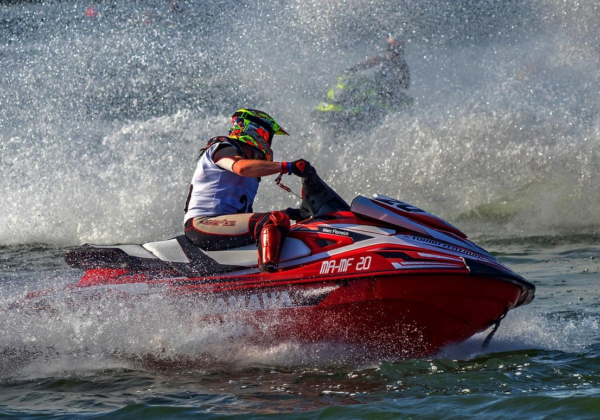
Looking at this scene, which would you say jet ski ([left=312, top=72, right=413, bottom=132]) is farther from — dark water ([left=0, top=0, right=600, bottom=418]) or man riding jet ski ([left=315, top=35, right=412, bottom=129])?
dark water ([left=0, top=0, right=600, bottom=418])

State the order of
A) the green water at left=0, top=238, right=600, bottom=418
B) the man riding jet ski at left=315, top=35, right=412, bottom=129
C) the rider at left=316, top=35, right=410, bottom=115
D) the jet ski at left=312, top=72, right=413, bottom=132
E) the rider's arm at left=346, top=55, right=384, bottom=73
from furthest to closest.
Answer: the rider's arm at left=346, top=55, right=384, bottom=73 < the rider at left=316, top=35, right=410, bottom=115 < the man riding jet ski at left=315, top=35, right=412, bottom=129 < the jet ski at left=312, top=72, right=413, bottom=132 < the green water at left=0, top=238, right=600, bottom=418

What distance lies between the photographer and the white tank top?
542 centimetres

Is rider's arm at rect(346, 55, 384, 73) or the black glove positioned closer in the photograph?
the black glove

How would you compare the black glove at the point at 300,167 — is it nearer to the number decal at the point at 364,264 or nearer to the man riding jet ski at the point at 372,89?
the number decal at the point at 364,264

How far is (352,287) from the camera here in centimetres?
491

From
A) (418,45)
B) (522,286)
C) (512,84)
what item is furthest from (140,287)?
(418,45)

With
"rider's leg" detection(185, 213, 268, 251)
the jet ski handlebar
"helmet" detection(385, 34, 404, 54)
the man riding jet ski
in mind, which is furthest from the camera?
"helmet" detection(385, 34, 404, 54)

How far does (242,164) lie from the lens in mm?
5191

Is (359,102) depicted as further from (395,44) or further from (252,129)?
(252,129)

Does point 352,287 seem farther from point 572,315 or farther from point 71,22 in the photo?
point 71,22

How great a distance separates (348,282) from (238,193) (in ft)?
3.48

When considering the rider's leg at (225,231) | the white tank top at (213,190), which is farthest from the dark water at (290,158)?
the white tank top at (213,190)

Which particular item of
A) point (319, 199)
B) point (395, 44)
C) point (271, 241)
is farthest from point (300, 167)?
point (395, 44)

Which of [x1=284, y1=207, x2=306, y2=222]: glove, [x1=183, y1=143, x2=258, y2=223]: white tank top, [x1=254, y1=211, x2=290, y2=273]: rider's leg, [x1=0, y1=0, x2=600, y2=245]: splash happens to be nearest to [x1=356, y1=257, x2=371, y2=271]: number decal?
[x1=254, y1=211, x2=290, y2=273]: rider's leg
